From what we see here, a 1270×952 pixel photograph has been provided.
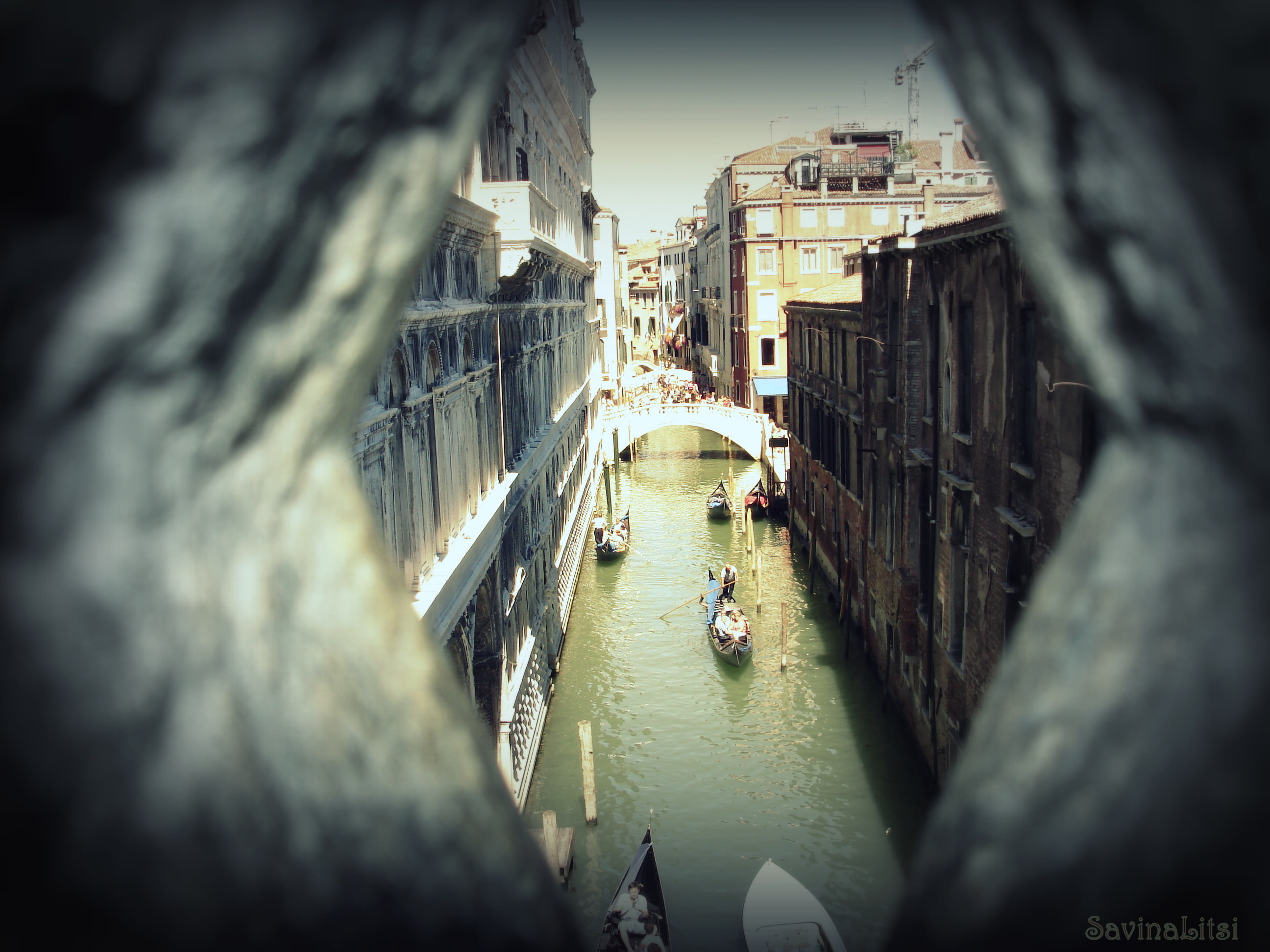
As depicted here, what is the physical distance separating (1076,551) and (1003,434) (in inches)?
322

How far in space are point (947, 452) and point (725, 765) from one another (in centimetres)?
491

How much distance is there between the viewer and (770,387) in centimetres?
3431

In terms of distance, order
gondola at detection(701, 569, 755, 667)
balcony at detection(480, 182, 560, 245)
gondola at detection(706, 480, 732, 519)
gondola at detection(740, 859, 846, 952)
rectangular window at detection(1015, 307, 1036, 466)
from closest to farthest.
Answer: rectangular window at detection(1015, 307, 1036, 466) < gondola at detection(740, 859, 846, 952) < balcony at detection(480, 182, 560, 245) < gondola at detection(701, 569, 755, 667) < gondola at detection(706, 480, 732, 519)

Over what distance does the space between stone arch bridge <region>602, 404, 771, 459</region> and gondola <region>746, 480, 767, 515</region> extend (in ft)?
16.8

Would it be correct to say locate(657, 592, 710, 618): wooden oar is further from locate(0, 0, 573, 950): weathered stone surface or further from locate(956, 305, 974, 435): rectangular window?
locate(0, 0, 573, 950): weathered stone surface

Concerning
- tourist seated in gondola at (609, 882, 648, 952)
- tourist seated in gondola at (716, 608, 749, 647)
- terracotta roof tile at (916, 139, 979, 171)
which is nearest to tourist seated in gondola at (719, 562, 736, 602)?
tourist seated in gondola at (716, 608, 749, 647)

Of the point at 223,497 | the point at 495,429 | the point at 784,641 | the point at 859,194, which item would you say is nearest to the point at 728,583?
the point at 784,641

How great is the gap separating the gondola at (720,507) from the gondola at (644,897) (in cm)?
1579

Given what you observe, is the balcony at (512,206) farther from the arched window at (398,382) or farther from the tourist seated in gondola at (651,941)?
the tourist seated in gondola at (651,941)

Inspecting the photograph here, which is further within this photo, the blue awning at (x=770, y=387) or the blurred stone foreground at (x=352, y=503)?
the blue awning at (x=770, y=387)

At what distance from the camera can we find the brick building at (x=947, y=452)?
7.91 metres

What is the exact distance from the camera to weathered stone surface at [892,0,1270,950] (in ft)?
2.78

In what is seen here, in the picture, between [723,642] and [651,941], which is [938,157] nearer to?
[723,642]

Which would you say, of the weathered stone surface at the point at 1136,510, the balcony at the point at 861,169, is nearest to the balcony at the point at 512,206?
the weathered stone surface at the point at 1136,510
